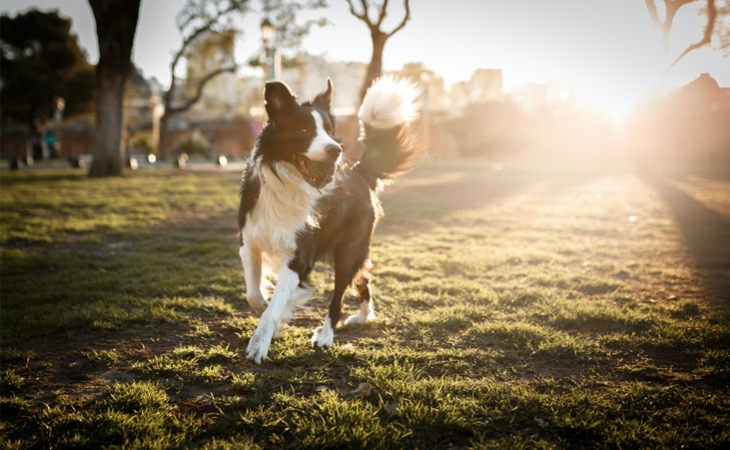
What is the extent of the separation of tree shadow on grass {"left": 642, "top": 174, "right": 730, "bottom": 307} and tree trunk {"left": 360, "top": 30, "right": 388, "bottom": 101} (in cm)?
1113

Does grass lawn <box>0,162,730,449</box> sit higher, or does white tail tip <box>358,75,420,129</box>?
white tail tip <box>358,75,420,129</box>

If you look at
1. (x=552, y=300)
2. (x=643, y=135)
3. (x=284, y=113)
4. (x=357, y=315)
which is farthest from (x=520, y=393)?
(x=643, y=135)

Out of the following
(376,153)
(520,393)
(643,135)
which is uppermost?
(643,135)

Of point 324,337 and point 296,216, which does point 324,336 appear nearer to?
point 324,337

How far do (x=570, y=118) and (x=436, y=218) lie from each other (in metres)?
32.0

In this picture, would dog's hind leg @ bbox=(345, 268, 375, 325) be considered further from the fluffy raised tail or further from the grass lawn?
the fluffy raised tail

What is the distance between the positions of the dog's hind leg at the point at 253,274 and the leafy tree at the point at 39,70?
42.6 m

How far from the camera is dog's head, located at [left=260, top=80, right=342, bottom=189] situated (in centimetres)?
367

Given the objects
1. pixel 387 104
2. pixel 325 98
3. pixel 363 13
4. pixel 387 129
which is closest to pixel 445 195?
pixel 363 13

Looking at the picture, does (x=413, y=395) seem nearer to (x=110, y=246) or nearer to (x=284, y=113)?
(x=284, y=113)

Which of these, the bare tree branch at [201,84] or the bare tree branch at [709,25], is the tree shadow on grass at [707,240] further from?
the bare tree branch at [201,84]

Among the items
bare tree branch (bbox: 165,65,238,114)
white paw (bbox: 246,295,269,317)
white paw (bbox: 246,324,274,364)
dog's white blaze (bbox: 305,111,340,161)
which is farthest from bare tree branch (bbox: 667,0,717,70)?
bare tree branch (bbox: 165,65,238,114)

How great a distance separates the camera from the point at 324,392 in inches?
117

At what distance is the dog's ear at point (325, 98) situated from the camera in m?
4.16
